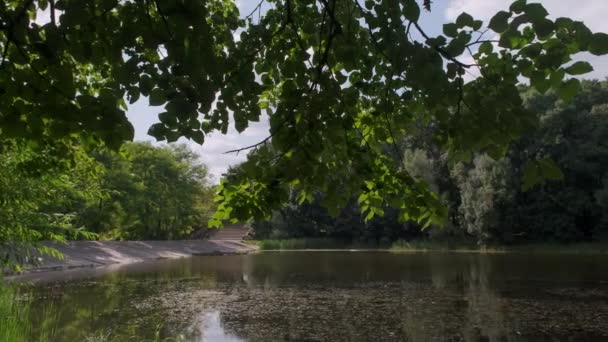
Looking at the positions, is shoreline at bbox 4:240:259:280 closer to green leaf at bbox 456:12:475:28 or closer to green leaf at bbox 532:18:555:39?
green leaf at bbox 456:12:475:28

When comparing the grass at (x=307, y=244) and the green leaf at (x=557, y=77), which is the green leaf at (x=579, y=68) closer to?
the green leaf at (x=557, y=77)

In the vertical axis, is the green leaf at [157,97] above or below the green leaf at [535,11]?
below

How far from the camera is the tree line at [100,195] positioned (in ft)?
16.3

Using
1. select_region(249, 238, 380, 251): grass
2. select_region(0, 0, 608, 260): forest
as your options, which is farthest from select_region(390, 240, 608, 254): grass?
select_region(0, 0, 608, 260): forest

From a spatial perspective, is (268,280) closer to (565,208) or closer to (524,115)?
(524,115)

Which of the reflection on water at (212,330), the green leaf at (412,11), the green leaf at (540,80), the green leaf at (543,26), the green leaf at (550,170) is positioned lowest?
the reflection on water at (212,330)

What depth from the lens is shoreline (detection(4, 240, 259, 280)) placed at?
20.8 meters

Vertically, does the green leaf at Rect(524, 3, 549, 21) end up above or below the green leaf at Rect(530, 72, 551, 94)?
above

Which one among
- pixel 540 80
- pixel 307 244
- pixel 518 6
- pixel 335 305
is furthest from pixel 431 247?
pixel 518 6

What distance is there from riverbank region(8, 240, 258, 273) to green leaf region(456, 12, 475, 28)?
16665 mm

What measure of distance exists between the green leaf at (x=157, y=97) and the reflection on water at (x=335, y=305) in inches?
257

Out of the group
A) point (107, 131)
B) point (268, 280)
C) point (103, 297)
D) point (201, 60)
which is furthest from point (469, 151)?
point (268, 280)

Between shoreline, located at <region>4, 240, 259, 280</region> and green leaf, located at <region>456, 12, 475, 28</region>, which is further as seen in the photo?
shoreline, located at <region>4, 240, 259, 280</region>

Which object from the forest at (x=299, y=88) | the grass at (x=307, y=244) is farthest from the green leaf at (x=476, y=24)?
the grass at (x=307, y=244)
